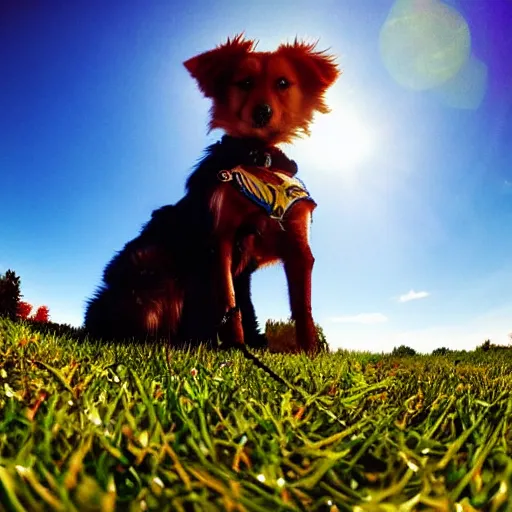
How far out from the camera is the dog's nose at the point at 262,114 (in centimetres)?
347

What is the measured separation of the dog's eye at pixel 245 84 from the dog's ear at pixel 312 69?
0.39 metres

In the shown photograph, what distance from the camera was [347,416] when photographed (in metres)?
1.27

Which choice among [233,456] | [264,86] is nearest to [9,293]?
[264,86]

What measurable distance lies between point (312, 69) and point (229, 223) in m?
1.47

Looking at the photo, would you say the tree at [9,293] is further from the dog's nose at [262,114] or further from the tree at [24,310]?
the dog's nose at [262,114]

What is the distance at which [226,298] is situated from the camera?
3207 millimetres

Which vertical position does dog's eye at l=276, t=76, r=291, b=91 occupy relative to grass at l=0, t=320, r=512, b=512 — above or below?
above

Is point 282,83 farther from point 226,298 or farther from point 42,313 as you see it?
point 42,313

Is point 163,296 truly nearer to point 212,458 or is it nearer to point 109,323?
point 109,323

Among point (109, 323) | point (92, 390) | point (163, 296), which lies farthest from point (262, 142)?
point (92, 390)

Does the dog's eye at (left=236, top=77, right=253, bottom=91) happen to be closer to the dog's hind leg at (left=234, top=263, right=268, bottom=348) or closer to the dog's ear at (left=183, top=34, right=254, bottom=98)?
the dog's ear at (left=183, top=34, right=254, bottom=98)

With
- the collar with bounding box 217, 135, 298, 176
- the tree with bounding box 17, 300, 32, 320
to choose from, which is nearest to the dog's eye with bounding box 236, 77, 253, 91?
the collar with bounding box 217, 135, 298, 176

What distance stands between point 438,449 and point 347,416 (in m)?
0.29

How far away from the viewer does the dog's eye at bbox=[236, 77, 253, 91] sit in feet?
11.7
